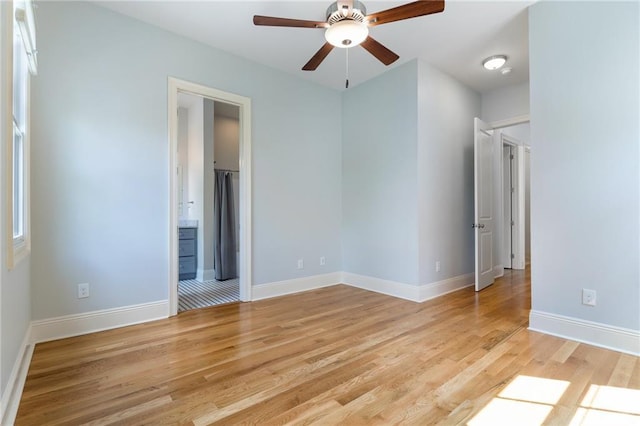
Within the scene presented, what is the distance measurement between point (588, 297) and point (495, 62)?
261 centimetres

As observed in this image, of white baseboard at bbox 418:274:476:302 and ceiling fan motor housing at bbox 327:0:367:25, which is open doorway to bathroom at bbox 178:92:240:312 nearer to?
white baseboard at bbox 418:274:476:302

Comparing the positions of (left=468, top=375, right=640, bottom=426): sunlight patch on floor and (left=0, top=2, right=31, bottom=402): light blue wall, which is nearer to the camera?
(left=0, top=2, right=31, bottom=402): light blue wall

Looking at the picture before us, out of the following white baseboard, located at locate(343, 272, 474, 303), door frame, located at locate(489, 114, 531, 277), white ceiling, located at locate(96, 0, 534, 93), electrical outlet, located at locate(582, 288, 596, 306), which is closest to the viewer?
electrical outlet, located at locate(582, 288, 596, 306)

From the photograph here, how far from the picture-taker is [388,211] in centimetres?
391

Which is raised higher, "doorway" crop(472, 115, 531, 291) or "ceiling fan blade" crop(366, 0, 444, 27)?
"ceiling fan blade" crop(366, 0, 444, 27)

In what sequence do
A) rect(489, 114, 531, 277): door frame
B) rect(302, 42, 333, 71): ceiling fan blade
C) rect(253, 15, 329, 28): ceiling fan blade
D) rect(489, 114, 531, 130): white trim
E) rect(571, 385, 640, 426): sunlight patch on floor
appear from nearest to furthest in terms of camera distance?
1. rect(571, 385, 640, 426): sunlight patch on floor
2. rect(253, 15, 329, 28): ceiling fan blade
3. rect(302, 42, 333, 71): ceiling fan blade
4. rect(489, 114, 531, 130): white trim
5. rect(489, 114, 531, 277): door frame

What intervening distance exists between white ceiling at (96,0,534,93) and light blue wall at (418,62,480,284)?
330mm

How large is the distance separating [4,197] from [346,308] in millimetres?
2778

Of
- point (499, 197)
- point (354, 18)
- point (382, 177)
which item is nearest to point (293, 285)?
point (382, 177)

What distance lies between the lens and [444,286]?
3.89 meters

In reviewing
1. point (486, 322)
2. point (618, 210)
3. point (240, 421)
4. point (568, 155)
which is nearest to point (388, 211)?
point (486, 322)

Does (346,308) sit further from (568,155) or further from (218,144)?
(218,144)

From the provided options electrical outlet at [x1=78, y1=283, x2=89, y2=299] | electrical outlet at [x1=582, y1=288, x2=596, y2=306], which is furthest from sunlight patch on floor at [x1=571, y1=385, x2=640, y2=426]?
electrical outlet at [x1=78, y1=283, x2=89, y2=299]

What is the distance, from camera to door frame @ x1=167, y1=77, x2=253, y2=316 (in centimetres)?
302
